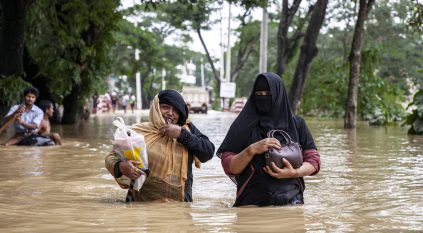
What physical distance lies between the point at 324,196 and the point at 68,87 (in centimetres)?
1838

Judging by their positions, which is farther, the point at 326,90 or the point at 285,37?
the point at 326,90

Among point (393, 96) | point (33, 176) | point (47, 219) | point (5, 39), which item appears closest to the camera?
point (47, 219)

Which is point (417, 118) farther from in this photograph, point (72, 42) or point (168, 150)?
point (168, 150)

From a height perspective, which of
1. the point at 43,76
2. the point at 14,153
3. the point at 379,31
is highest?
the point at 379,31

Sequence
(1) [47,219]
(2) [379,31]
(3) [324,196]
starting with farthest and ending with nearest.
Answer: (2) [379,31] → (3) [324,196] → (1) [47,219]

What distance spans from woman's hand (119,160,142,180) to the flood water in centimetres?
26

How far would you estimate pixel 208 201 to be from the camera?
723 centimetres

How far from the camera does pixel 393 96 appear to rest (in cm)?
3089

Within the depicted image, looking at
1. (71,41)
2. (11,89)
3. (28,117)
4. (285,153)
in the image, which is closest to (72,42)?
(71,41)

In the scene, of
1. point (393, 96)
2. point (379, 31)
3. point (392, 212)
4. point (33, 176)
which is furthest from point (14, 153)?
point (379, 31)

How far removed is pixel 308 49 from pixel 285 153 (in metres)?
20.3

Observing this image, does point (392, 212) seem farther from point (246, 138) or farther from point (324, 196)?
point (324, 196)

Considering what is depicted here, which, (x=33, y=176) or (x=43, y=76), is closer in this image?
(x=33, y=176)

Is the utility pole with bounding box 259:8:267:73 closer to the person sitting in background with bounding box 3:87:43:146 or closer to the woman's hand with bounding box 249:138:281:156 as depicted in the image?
the person sitting in background with bounding box 3:87:43:146
